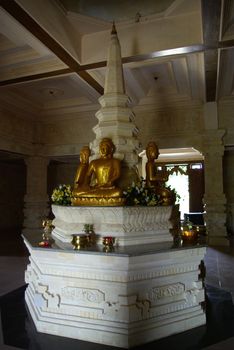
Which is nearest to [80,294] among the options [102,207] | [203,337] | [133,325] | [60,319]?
[60,319]

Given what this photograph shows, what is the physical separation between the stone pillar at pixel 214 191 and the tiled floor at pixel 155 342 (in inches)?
110

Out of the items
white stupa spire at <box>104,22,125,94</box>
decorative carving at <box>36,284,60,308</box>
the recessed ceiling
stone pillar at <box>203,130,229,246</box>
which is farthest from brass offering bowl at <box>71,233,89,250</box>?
stone pillar at <box>203,130,229,246</box>

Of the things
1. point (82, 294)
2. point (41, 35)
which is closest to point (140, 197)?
point (82, 294)

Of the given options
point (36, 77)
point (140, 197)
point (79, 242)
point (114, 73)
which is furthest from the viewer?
point (36, 77)

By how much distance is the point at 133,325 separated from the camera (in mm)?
2518

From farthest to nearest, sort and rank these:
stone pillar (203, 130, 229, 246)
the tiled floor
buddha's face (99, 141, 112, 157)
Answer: stone pillar (203, 130, 229, 246), buddha's face (99, 141, 112, 157), the tiled floor

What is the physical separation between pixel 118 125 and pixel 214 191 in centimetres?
452

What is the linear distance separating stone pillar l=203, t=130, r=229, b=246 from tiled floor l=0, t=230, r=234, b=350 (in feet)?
9.18

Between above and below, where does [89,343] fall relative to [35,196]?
below

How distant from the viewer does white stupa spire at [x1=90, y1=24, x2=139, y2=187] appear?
12.8ft

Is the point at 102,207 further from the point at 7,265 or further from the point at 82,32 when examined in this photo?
the point at 82,32

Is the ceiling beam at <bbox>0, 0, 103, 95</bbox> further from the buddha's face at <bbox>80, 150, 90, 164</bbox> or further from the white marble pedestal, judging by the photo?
the white marble pedestal

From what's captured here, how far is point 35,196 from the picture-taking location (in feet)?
30.0

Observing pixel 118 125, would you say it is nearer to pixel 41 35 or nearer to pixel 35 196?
pixel 41 35
